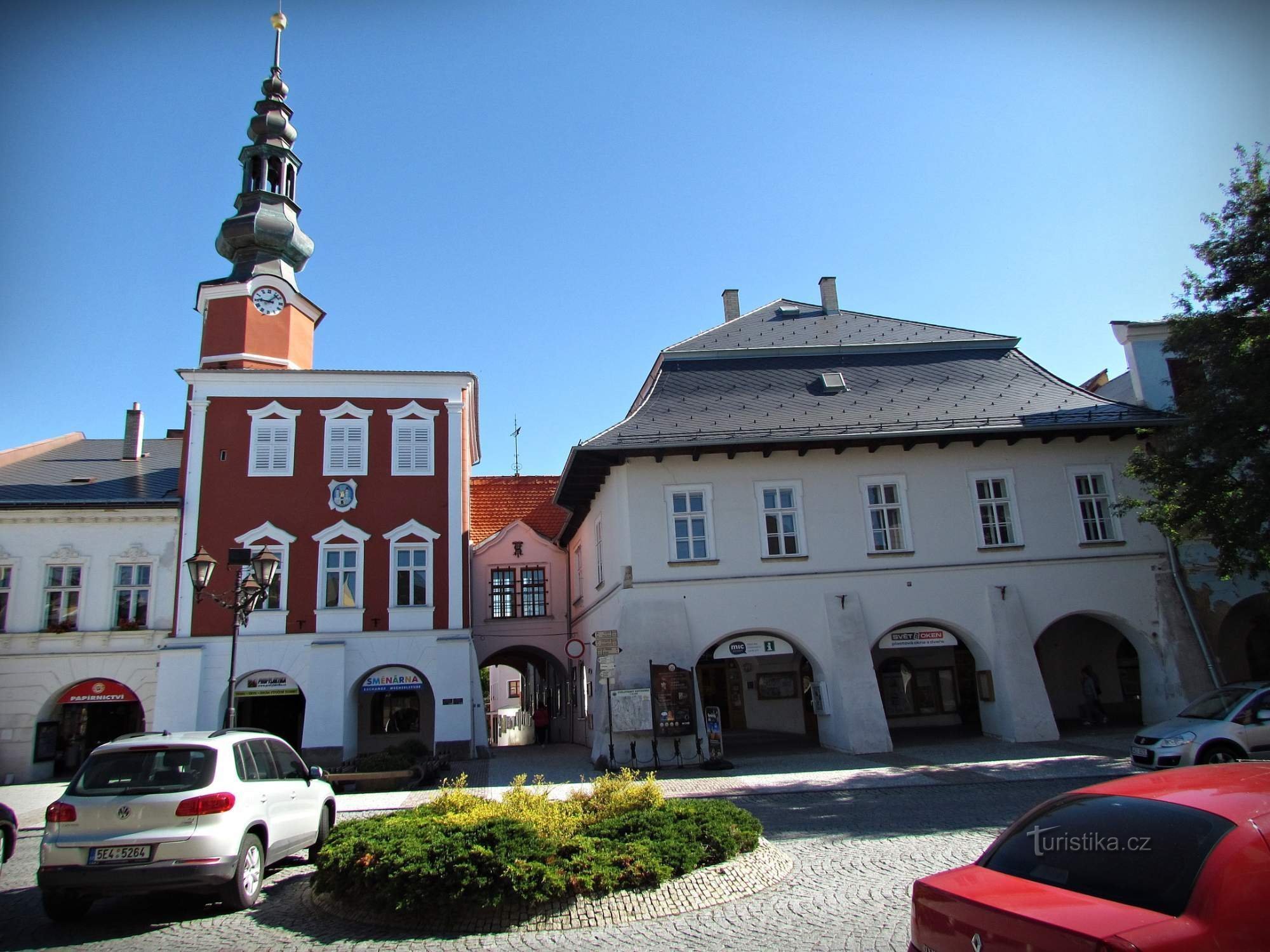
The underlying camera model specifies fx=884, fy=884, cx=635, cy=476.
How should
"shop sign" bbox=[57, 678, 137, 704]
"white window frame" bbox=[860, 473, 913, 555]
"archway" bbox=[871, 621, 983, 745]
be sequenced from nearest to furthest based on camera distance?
"white window frame" bbox=[860, 473, 913, 555] → "shop sign" bbox=[57, 678, 137, 704] → "archway" bbox=[871, 621, 983, 745]

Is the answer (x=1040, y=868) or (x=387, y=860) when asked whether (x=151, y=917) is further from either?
(x=1040, y=868)

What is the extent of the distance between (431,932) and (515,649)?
2454cm

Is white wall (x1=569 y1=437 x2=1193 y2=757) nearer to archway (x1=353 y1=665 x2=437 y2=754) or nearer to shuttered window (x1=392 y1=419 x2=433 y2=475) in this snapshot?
shuttered window (x1=392 y1=419 x2=433 y2=475)

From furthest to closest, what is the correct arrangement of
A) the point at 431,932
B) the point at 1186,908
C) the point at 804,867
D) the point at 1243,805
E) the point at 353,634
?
the point at 353,634, the point at 804,867, the point at 431,932, the point at 1243,805, the point at 1186,908

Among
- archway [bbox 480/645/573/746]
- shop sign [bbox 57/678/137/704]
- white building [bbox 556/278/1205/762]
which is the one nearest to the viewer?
white building [bbox 556/278/1205/762]

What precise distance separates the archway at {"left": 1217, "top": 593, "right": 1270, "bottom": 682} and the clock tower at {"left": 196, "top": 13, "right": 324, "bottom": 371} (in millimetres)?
28275

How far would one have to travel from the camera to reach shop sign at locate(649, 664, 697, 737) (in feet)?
62.2

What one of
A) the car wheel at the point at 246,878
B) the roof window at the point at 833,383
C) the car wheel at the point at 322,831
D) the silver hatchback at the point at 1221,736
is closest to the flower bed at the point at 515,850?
the car wheel at the point at 246,878

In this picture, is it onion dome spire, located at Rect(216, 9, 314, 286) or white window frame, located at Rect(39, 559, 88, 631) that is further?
onion dome spire, located at Rect(216, 9, 314, 286)

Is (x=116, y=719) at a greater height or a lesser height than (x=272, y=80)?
lesser

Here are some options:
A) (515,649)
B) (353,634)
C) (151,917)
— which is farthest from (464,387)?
(151,917)

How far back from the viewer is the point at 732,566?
20703 millimetres

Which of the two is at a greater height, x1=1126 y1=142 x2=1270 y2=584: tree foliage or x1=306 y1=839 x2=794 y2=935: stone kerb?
x1=1126 y1=142 x2=1270 y2=584: tree foliage

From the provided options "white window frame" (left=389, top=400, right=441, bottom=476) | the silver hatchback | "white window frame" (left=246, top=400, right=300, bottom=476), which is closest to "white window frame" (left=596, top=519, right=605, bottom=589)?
"white window frame" (left=389, top=400, right=441, bottom=476)
